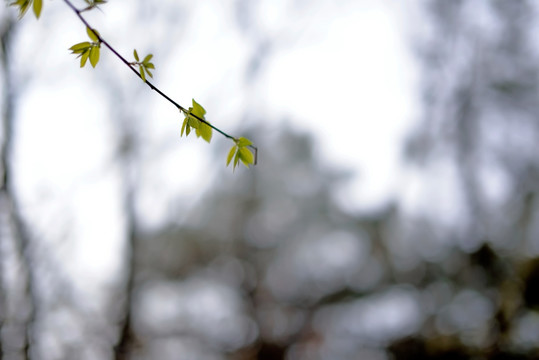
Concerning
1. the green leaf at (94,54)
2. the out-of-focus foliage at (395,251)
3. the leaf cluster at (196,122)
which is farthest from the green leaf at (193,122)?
the out-of-focus foliage at (395,251)

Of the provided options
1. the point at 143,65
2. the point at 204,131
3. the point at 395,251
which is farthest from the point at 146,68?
the point at 395,251

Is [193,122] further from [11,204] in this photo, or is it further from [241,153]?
[11,204]

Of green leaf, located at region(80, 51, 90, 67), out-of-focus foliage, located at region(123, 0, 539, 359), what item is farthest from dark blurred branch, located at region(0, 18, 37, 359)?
green leaf, located at region(80, 51, 90, 67)

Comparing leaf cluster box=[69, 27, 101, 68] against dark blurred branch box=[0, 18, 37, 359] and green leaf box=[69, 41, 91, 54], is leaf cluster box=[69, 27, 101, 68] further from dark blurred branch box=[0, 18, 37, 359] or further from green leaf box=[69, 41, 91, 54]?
dark blurred branch box=[0, 18, 37, 359]

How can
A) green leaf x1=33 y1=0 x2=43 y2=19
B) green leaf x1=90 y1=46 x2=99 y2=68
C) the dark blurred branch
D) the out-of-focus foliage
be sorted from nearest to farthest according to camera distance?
green leaf x1=33 y1=0 x2=43 y2=19 < green leaf x1=90 y1=46 x2=99 y2=68 < the dark blurred branch < the out-of-focus foliage

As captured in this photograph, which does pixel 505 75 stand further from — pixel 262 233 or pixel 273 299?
pixel 273 299
